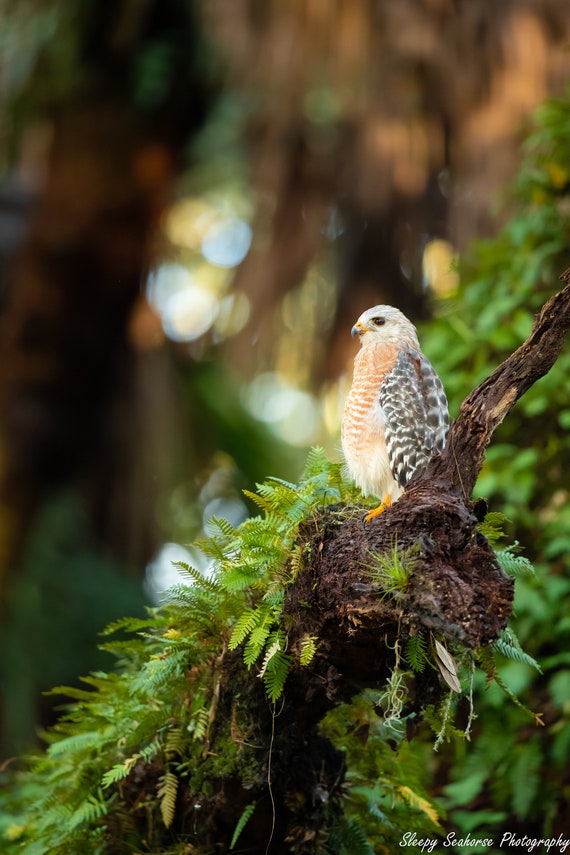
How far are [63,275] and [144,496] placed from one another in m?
1.97

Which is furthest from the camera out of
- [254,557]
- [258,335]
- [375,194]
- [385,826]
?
[258,335]

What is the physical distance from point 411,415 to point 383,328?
595 mm

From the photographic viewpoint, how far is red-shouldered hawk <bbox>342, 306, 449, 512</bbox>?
357cm

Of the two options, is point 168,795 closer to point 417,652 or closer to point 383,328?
point 417,652

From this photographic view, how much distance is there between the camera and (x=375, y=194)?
22.0 ft

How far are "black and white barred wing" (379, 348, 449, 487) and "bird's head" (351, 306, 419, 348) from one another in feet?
0.62

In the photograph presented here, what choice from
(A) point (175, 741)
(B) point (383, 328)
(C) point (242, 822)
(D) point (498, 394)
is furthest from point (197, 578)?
(B) point (383, 328)

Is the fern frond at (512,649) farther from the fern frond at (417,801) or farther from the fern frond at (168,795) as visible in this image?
the fern frond at (168,795)

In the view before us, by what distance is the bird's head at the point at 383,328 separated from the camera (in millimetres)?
4047

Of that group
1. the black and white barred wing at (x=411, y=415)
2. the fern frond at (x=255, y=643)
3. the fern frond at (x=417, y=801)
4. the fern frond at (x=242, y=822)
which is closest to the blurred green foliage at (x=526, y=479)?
the fern frond at (x=417, y=801)

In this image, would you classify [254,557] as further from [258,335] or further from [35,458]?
[35,458]

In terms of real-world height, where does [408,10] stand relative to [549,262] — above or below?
above

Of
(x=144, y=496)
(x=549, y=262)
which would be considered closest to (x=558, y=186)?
(x=549, y=262)

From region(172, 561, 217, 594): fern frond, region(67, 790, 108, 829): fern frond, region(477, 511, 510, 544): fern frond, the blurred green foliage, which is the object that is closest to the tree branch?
region(477, 511, 510, 544): fern frond
